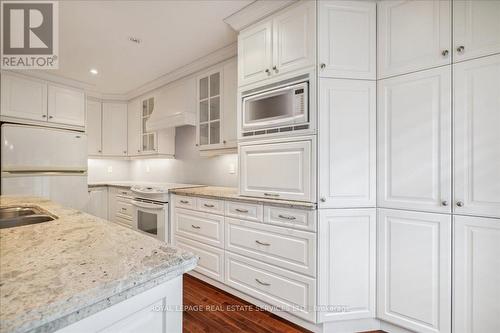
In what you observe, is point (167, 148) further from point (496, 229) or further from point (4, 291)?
point (496, 229)

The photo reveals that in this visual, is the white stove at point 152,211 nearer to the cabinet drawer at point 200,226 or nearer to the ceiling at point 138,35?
the cabinet drawer at point 200,226

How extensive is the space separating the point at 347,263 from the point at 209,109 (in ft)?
7.25

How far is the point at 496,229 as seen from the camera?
1319mm

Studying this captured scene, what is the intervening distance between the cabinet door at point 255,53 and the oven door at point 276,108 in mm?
178

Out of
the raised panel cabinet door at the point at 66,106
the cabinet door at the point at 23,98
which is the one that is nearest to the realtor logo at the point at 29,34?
the cabinet door at the point at 23,98

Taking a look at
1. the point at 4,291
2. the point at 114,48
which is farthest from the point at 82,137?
the point at 4,291

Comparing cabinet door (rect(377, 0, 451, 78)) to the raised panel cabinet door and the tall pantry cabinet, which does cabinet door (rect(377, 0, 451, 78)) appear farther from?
the raised panel cabinet door

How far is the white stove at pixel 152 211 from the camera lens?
2.74m

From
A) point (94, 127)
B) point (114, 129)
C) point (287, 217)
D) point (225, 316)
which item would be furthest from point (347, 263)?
point (94, 127)

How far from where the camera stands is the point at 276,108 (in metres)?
1.86

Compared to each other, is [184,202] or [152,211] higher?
[184,202]

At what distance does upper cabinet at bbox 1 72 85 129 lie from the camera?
286 cm

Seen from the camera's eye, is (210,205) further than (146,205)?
No

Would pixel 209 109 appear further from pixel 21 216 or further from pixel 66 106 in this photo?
pixel 66 106
